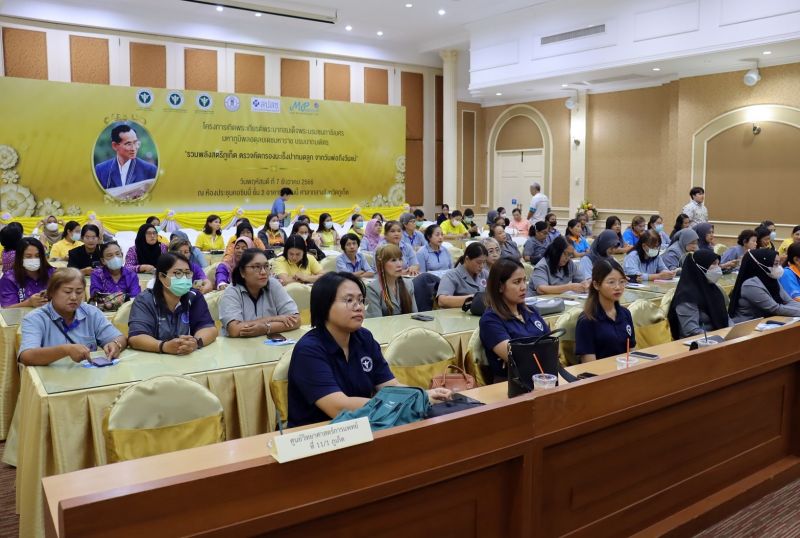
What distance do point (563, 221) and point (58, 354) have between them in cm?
→ 1296

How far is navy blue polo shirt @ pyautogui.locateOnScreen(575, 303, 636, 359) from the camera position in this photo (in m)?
3.61

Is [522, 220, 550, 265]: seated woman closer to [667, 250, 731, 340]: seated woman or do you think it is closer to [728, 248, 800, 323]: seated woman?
[728, 248, 800, 323]: seated woman

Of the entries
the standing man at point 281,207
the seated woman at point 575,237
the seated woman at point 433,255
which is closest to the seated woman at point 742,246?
the seated woman at point 575,237

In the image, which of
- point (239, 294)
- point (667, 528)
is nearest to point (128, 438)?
A: point (239, 294)

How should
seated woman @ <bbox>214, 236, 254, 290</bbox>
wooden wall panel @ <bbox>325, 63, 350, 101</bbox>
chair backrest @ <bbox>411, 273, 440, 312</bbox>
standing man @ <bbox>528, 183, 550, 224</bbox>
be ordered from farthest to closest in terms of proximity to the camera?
wooden wall panel @ <bbox>325, 63, 350, 101</bbox>, standing man @ <bbox>528, 183, 550, 224</bbox>, seated woman @ <bbox>214, 236, 254, 290</bbox>, chair backrest @ <bbox>411, 273, 440, 312</bbox>

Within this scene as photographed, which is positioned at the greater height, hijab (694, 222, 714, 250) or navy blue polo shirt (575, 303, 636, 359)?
hijab (694, 222, 714, 250)

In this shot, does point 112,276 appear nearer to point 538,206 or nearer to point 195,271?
point 195,271

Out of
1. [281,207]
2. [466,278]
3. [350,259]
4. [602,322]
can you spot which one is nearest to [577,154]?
[281,207]

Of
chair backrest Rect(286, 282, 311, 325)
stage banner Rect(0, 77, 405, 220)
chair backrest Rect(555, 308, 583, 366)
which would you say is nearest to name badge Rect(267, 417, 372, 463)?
chair backrest Rect(555, 308, 583, 366)

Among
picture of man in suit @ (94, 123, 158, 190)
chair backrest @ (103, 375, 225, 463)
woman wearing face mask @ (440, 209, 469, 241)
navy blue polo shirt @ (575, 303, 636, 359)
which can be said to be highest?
picture of man in suit @ (94, 123, 158, 190)

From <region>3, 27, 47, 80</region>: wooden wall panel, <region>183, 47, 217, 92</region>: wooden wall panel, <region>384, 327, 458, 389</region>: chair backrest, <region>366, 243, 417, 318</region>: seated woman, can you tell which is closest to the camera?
<region>384, 327, 458, 389</region>: chair backrest

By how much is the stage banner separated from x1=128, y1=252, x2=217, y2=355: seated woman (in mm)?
8163

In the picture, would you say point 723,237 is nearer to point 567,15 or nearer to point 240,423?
point 567,15

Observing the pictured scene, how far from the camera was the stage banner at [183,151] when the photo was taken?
11.1 meters
